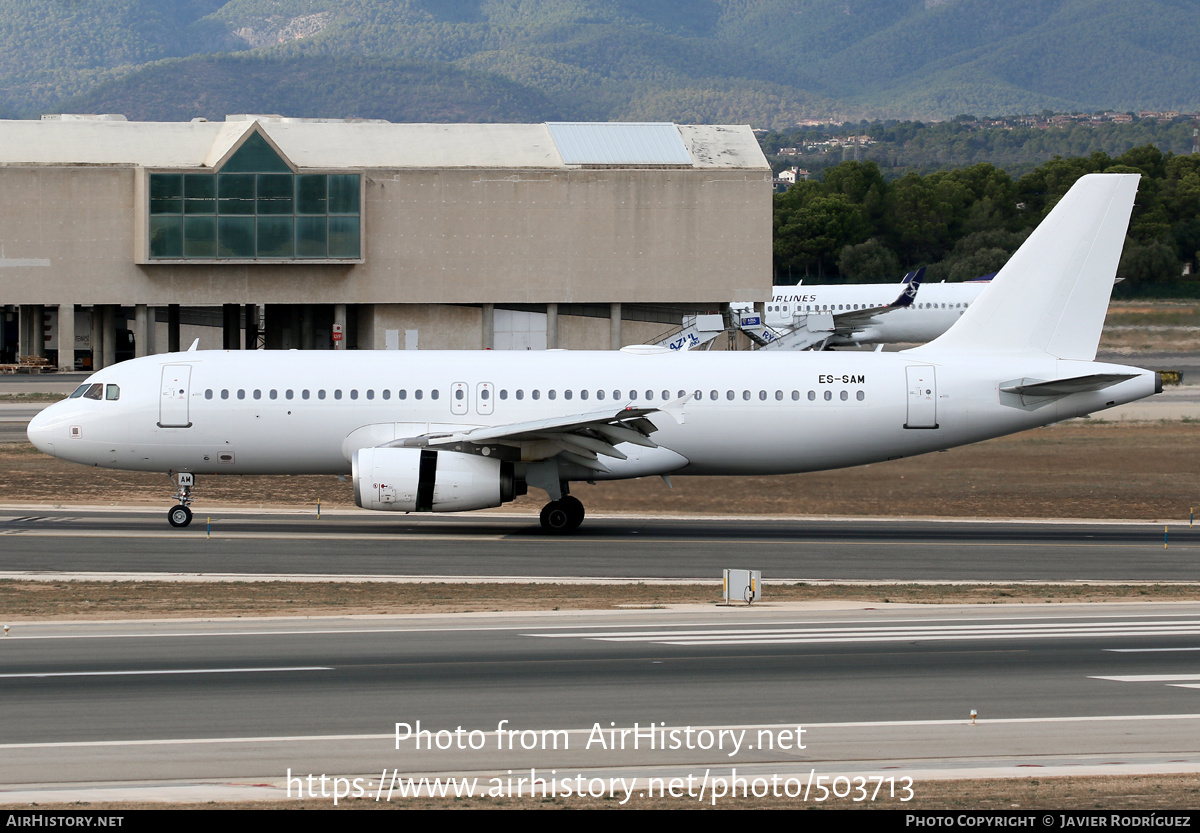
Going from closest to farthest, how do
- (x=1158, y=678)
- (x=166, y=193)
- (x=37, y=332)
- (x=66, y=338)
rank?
1. (x=1158, y=678)
2. (x=166, y=193)
3. (x=66, y=338)
4. (x=37, y=332)

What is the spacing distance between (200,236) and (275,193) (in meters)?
4.50

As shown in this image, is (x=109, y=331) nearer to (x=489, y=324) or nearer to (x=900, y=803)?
(x=489, y=324)

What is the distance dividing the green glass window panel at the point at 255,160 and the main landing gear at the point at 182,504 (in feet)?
142

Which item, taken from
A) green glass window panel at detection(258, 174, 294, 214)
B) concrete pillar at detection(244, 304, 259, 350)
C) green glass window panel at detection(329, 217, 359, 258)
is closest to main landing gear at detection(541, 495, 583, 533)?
green glass window panel at detection(329, 217, 359, 258)

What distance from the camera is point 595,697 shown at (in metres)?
16.2

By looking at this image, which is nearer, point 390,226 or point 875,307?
point 390,226

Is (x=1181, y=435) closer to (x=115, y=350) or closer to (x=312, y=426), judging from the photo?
(x=312, y=426)

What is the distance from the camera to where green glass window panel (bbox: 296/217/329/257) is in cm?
7325

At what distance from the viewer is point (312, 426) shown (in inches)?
1218

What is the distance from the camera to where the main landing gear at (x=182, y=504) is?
31047mm

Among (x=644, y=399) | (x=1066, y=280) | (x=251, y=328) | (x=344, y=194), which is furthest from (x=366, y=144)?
(x=1066, y=280)

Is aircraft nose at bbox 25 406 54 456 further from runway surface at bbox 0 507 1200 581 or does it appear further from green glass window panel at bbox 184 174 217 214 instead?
green glass window panel at bbox 184 174 217 214

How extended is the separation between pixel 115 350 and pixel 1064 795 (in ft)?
243
